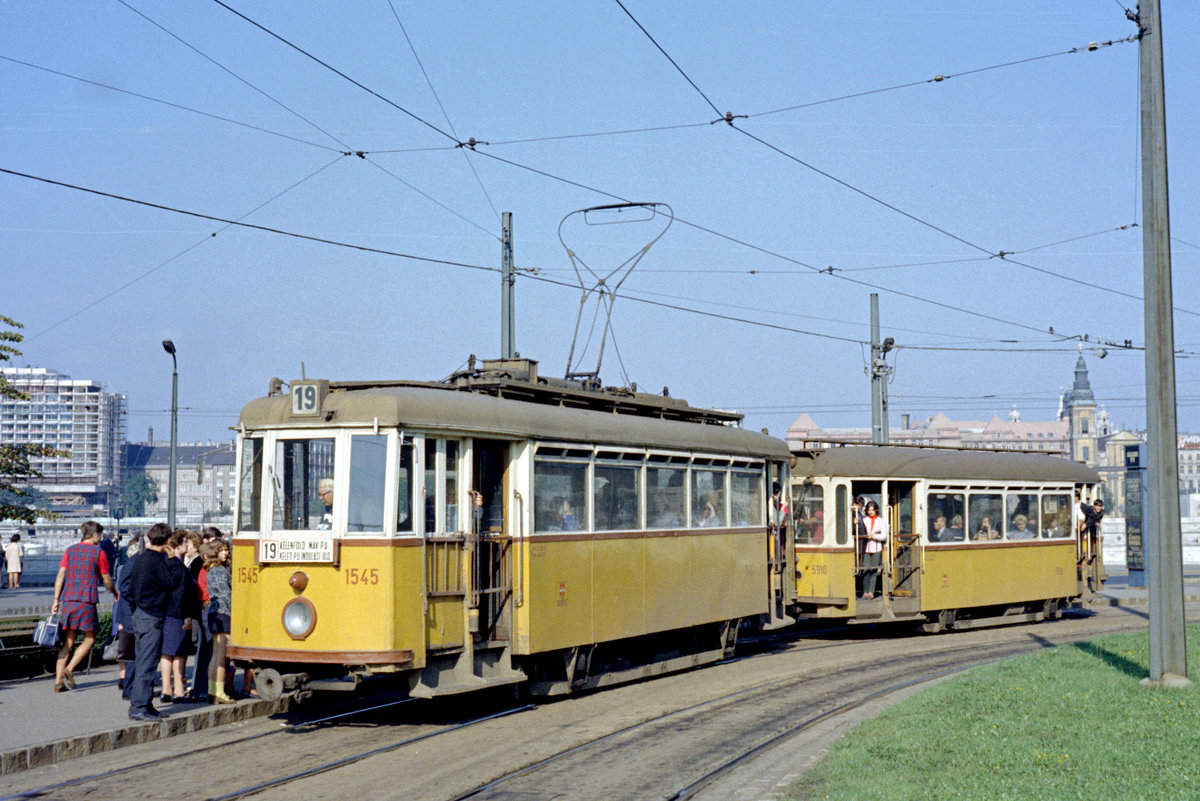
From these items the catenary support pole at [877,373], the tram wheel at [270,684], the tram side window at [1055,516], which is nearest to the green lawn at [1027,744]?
the tram wheel at [270,684]

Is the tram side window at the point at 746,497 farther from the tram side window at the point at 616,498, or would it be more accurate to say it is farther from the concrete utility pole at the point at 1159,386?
the concrete utility pole at the point at 1159,386

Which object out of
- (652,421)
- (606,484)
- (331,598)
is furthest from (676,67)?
(331,598)

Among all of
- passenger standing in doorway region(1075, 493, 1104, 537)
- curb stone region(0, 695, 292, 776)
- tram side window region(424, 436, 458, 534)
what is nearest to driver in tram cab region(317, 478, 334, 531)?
tram side window region(424, 436, 458, 534)

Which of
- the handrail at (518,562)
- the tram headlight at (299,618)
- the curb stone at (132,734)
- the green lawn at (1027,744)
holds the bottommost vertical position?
the curb stone at (132,734)

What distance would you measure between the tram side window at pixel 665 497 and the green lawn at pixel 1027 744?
3.60m

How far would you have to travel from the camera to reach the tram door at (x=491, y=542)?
41.7 feet

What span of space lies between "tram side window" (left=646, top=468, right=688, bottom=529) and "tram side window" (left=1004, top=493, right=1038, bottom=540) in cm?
977

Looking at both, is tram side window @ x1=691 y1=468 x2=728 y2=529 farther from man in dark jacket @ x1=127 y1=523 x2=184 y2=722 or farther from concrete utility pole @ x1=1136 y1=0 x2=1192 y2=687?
man in dark jacket @ x1=127 y1=523 x2=184 y2=722

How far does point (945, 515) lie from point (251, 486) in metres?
13.7

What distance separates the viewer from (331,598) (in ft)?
37.6

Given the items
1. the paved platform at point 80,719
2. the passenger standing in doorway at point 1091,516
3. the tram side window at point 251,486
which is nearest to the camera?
the paved platform at point 80,719

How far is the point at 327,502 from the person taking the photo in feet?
38.4

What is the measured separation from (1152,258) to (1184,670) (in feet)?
13.7

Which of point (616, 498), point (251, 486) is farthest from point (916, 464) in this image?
point (251, 486)
